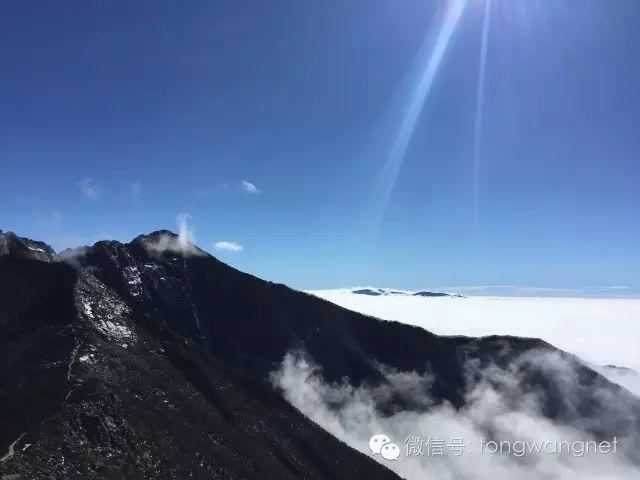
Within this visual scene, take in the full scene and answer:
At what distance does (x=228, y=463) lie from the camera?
98.5m

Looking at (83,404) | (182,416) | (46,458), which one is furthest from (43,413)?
(182,416)

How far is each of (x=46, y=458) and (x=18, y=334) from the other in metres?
61.4

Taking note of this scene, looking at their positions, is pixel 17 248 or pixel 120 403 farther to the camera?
pixel 17 248

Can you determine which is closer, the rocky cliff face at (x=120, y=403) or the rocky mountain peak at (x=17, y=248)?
the rocky cliff face at (x=120, y=403)

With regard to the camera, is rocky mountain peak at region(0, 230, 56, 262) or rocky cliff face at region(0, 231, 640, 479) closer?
rocky cliff face at region(0, 231, 640, 479)

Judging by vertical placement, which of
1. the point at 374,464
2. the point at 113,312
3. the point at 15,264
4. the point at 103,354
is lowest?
the point at 374,464

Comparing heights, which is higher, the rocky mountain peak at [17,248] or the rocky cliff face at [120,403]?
the rocky mountain peak at [17,248]

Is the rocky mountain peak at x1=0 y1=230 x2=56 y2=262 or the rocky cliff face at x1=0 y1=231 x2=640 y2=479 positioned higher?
the rocky mountain peak at x1=0 y1=230 x2=56 y2=262

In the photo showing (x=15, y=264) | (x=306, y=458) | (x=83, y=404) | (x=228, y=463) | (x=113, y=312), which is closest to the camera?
(x=83, y=404)

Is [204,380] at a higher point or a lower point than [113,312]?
lower

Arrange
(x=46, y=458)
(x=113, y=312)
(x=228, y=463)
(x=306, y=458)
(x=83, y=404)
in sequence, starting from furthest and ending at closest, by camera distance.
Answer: (x=113, y=312), (x=306, y=458), (x=228, y=463), (x=83, y=404), (x=46, y=458)

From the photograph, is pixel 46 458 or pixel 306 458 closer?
pixel 46 458

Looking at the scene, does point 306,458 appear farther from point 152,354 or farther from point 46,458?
point 46,458

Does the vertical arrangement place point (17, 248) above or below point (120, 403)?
above
